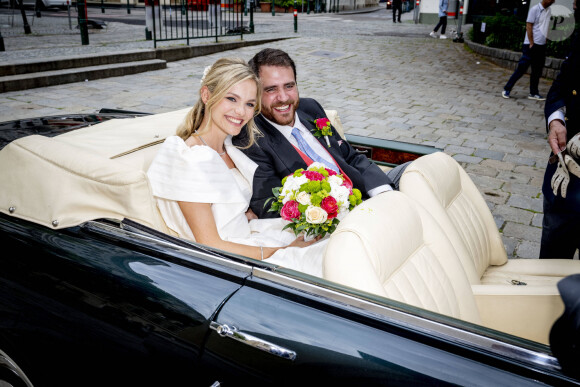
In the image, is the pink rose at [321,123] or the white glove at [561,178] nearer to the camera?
the white glove at [561,178]

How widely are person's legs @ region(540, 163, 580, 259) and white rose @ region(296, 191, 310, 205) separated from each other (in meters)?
1.52

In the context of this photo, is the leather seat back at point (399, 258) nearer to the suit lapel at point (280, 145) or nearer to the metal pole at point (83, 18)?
the suit lapel at point (280, 145)

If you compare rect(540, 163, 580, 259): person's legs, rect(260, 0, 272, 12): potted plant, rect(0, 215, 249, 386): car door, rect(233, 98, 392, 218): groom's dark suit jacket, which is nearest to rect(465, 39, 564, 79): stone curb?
rect(540, 163, 580, 259): person's legs

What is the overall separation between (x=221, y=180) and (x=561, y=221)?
2.00 m

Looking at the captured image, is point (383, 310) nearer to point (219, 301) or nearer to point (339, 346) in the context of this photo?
point (339, 346)

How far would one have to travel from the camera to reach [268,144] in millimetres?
2803

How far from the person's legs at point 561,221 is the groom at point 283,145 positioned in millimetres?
923

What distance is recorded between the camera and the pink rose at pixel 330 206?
2254mm

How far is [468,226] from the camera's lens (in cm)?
265

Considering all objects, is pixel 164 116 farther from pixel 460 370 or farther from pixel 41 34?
pixel 41 34

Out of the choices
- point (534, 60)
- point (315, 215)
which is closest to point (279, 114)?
point (315, 215)

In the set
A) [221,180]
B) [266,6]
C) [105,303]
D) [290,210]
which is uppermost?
[266,6]

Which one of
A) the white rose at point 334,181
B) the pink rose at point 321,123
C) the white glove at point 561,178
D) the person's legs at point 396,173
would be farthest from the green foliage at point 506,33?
the white rose at point 334,181

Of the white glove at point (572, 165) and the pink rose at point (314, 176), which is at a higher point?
the white glove at point (572, 165)
